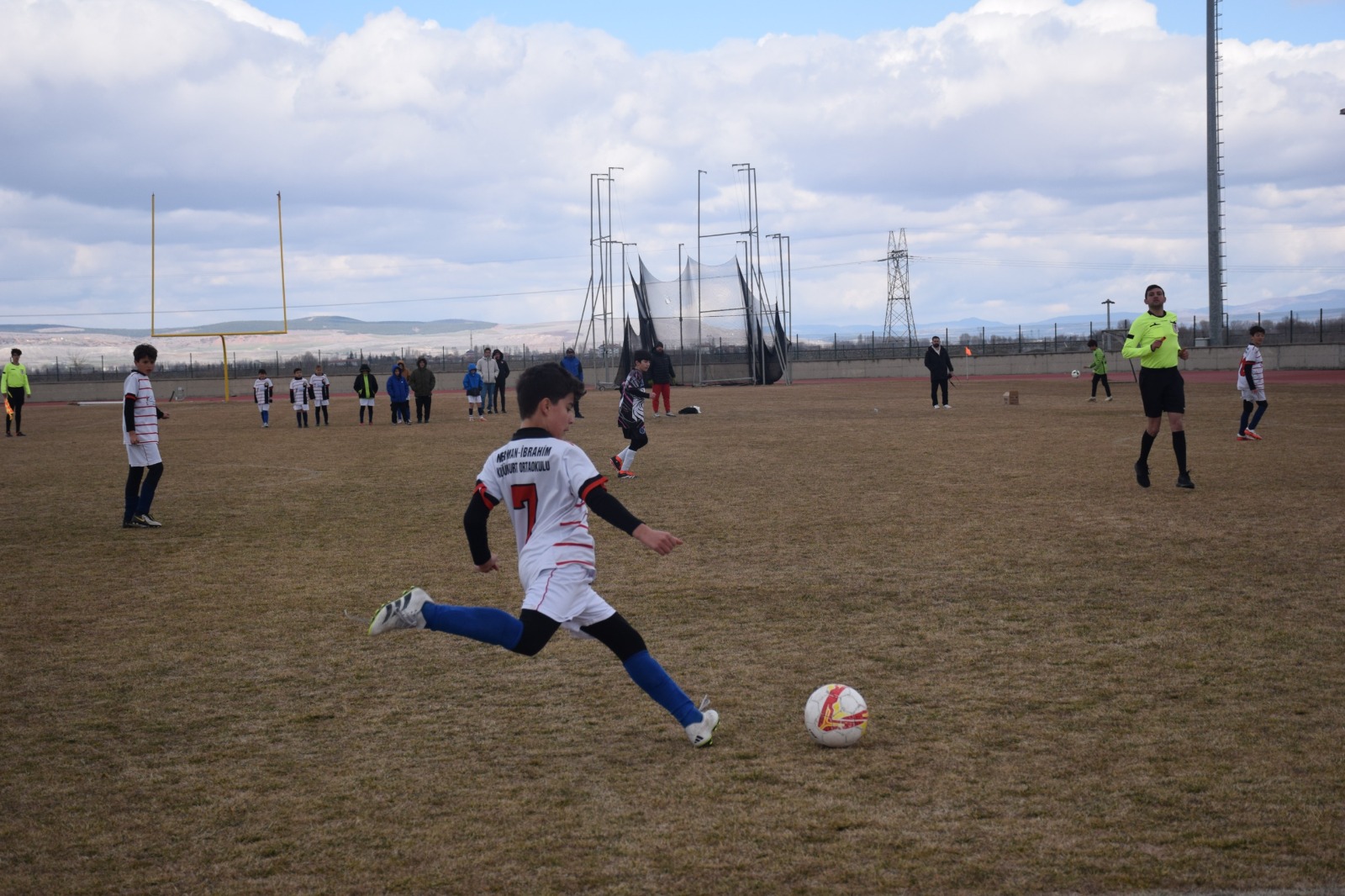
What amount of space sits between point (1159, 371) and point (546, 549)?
978 cm

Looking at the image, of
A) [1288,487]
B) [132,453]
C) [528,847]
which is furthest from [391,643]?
[1288,487]

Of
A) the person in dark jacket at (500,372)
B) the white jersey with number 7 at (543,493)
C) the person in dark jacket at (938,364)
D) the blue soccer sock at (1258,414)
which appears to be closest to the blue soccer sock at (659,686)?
the white jersey with number 7 at (543,493)

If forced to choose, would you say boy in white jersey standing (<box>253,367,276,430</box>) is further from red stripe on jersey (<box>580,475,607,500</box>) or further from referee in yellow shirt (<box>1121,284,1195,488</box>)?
red stripe on jersey (<box>580,475,607,500</box>)

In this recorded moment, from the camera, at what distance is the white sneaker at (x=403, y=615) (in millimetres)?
4715

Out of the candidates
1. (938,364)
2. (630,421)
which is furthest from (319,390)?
(630,421)

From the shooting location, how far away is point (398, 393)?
94.9 feet

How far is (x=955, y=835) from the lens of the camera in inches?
155

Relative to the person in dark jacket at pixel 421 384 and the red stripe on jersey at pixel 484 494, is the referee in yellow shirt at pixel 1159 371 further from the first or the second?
the person in dark jacket at pixel 421 384

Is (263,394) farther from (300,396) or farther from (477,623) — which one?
(477,623)

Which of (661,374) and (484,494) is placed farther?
(661,374)

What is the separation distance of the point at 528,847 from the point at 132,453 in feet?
31.4

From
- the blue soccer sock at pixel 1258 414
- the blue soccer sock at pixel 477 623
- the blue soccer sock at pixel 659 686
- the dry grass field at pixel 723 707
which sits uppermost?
the blue soccer sock at pixel 1258 414

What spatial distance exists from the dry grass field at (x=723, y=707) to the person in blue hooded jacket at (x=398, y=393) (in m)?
16.5

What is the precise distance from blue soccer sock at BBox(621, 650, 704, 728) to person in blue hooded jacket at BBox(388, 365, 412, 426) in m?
24.4
